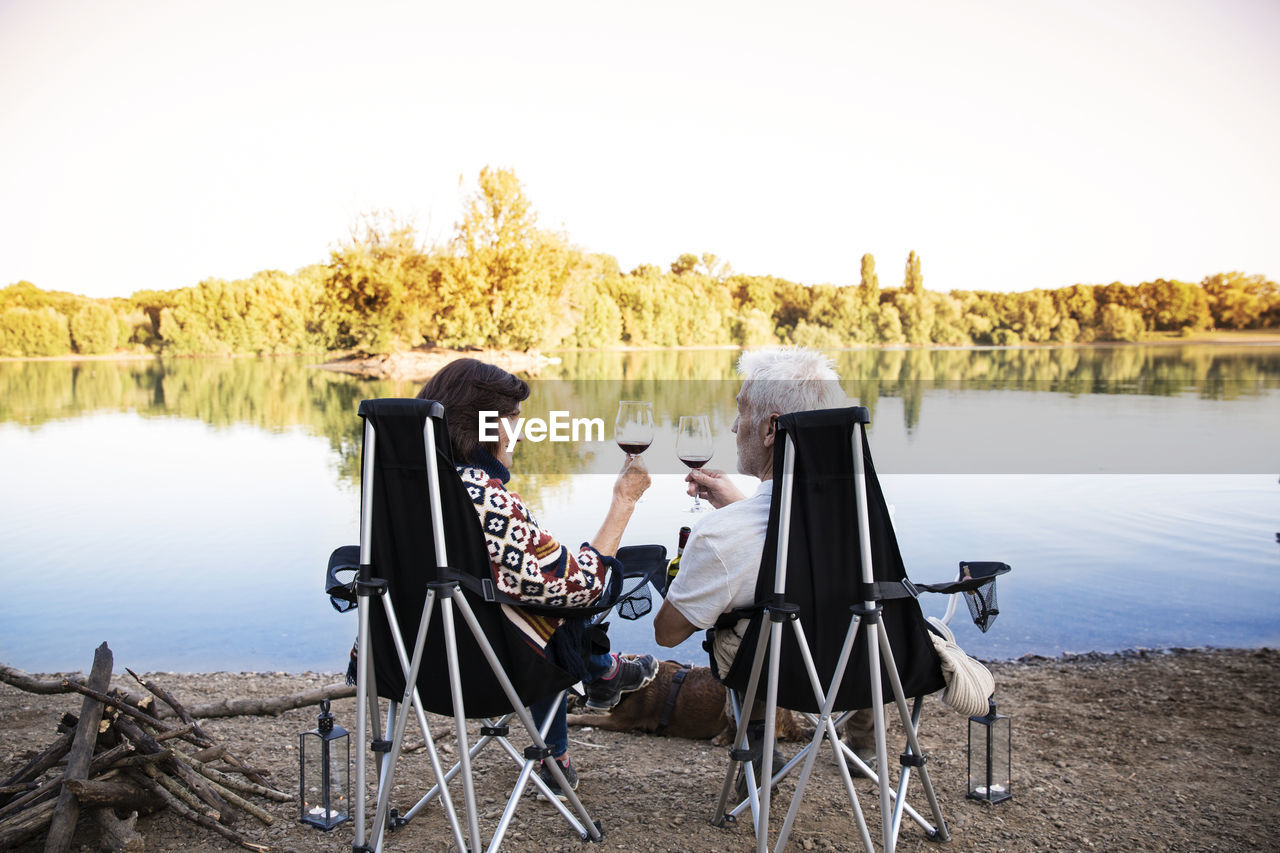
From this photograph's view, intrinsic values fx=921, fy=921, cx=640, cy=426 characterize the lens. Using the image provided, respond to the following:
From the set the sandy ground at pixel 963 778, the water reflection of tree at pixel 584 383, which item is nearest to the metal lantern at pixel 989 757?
the sandy ground at pixel 963 778

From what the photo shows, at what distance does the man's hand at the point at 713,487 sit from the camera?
7.33 ft

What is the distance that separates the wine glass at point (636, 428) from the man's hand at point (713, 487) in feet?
0.48

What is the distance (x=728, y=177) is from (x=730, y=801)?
2665 centimetres

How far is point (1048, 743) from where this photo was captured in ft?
9.70

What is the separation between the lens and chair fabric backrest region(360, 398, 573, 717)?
75.7 inches

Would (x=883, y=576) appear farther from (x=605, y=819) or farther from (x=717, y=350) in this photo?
(x=717, y=350)

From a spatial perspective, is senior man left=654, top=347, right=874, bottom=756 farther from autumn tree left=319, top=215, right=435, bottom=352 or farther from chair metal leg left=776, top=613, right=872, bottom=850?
autumn tree left=319, top=215, right=435, bottom=352

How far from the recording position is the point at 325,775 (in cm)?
230

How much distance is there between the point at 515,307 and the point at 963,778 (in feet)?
63.6

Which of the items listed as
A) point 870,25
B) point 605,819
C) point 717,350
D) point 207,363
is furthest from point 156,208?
point 605,819

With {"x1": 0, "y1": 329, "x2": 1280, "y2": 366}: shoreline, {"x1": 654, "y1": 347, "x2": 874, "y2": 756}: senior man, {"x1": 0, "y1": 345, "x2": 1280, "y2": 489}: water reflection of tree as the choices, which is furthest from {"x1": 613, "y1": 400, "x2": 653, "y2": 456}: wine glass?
{"x1": 0, "y1": 345, "x2": 1280, "y2": 489}: water reflection of tree

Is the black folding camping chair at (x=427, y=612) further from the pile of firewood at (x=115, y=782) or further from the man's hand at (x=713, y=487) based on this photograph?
the pile of firewood at (x=115, y=782)

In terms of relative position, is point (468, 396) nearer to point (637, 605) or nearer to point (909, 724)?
point (637, 605)

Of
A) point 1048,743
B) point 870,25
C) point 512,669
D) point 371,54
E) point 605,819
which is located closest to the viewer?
point 512,669
